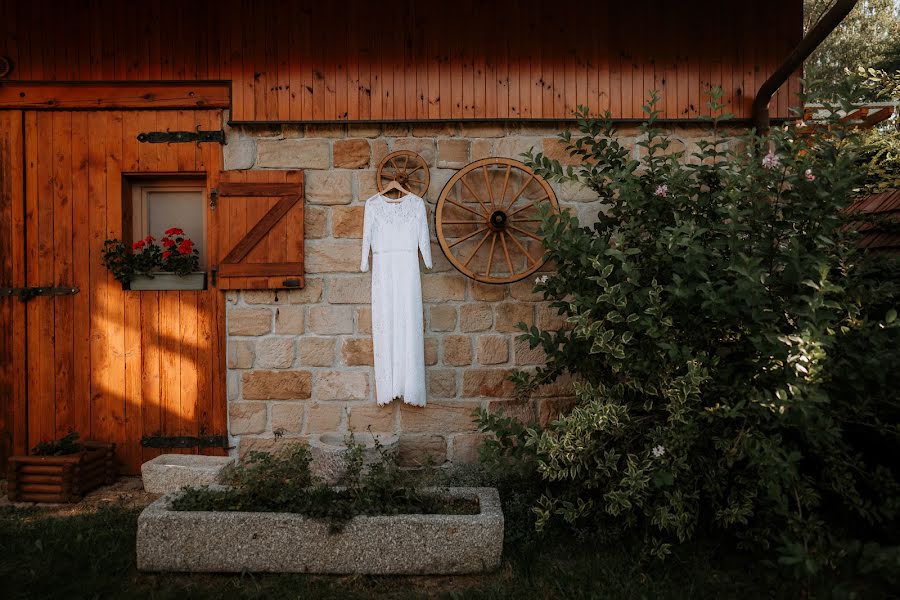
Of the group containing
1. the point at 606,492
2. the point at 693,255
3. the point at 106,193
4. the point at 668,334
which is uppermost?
the point at 106,193

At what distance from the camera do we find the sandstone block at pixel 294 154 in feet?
13.6

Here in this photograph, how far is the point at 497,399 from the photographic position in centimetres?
417

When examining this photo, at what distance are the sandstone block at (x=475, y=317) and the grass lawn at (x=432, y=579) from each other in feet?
5.02

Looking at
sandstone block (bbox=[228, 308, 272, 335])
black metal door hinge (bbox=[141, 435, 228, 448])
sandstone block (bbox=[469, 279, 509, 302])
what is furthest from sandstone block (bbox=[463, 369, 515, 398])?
black metal door hinge (bbox=[141, 435, 228, 448])

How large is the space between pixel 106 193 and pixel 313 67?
1739 millimetres

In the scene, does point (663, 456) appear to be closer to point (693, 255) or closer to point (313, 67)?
point (693, 255)

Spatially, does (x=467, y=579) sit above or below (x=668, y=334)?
below

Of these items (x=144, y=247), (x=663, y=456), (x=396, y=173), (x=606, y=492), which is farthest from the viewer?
(x=144, y=247)

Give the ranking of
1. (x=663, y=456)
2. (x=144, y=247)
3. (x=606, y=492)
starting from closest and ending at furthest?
(x=663, y=456)
(x=606, y=492)
(x=144, y=247)

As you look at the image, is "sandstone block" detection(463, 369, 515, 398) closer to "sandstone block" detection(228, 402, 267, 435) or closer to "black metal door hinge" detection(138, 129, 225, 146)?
"sandstone block" detection(228, 402, 267, 435)

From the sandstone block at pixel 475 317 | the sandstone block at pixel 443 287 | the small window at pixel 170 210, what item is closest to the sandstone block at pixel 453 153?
the sandstone block at pixel 443 287

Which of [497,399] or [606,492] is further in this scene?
[497,399]

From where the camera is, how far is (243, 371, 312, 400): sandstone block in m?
4.14

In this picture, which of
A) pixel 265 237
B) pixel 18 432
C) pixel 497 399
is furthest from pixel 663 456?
pixel 18 432
